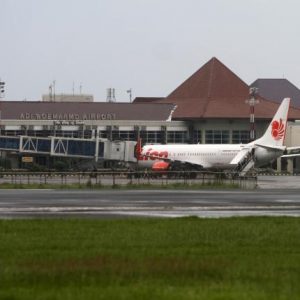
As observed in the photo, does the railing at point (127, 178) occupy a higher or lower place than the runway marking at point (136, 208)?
higher

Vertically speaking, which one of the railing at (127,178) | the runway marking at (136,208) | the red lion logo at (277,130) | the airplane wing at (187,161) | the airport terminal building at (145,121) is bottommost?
the runway marking at (136,208)

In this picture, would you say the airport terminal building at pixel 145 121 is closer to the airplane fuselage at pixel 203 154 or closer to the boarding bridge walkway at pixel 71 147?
the boarding bridge walkway at pixel 71 147

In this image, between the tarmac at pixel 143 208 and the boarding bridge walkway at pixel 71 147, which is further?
the boarding bridge walkway at pixel 71 147

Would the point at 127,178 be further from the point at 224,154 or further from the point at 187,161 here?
the point at 224,154

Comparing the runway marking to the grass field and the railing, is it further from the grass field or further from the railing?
the railing

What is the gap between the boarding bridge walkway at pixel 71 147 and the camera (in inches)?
3617

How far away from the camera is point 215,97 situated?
A: 127 meters

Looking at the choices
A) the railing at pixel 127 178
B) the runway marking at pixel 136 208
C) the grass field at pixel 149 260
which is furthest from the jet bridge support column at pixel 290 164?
the grass field at pixel 149 260

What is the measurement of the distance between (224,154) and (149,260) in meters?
73.8

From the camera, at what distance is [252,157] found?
85.1 metres

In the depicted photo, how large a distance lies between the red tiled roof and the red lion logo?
28.6m

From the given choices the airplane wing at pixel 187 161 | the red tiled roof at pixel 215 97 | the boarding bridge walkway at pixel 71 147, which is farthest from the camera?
the red tiled roof at pixel 215 97

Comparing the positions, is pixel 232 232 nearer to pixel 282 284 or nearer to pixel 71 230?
pixel 71 230

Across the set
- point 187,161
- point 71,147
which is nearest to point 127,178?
point 187,161
